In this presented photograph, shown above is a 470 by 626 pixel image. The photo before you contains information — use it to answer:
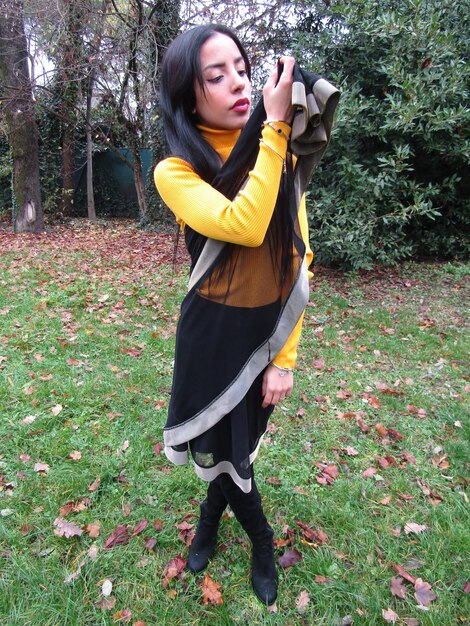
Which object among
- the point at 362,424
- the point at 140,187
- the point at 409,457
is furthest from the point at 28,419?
the point at 140,187

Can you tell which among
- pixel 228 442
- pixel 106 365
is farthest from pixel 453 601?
pixel 106 365

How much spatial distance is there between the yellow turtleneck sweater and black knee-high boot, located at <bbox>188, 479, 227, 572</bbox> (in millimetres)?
1227

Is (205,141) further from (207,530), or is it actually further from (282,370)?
(207,530)

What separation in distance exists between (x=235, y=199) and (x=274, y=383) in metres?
0.64

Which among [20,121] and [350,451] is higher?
[20,121]

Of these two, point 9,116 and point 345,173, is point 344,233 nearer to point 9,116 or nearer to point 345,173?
point 345,173

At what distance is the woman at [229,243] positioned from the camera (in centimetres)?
112

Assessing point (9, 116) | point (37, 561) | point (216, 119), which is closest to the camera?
point (216, 119)

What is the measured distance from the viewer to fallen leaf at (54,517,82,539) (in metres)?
2.11

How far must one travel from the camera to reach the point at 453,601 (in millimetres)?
1812

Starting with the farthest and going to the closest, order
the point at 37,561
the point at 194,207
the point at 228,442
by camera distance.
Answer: the point at 37,561 < the point at 228,442 < the point at 194,207

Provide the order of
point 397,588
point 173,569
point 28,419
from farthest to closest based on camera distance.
→ point 28,419 → point 173,569 → point 397,588

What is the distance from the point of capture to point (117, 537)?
2117 millimetres

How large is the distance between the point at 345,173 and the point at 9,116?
764cm
